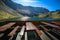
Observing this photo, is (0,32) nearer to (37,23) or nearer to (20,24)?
(20,24)

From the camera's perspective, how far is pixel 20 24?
6.79 m

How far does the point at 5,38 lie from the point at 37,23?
3.53 meters

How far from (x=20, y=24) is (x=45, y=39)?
411 centimetres

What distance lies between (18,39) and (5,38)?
0.82 meters

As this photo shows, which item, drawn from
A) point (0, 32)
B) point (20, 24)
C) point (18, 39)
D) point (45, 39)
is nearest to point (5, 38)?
point (0, 32)

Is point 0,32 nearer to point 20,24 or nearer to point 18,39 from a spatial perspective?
point 18,39

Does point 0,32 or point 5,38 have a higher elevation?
point 0,32

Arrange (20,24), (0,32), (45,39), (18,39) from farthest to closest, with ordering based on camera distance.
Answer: (20,24), (0,32), (18,39), (45,39)

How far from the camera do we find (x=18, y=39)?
306 cm

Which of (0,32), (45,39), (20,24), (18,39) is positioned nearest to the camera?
(45,39)

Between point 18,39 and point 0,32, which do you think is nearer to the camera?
point 18,39

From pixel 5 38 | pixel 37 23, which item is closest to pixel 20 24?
pixel 37 23

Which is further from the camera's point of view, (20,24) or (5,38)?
(20,24)

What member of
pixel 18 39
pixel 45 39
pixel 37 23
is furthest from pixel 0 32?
pixel 37 23
